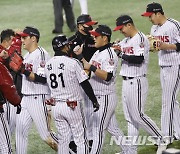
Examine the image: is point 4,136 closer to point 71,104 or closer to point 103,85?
point 71,104

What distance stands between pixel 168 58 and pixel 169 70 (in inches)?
6.2

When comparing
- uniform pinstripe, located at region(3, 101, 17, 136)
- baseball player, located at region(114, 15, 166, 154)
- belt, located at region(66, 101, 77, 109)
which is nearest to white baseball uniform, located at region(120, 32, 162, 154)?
baseball player, located at region(114, 15, 166, 154)

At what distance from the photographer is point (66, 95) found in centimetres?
668

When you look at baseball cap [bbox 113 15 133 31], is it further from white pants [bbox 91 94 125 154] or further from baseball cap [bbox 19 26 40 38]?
baseball cap [bbox 19 26 40 38]

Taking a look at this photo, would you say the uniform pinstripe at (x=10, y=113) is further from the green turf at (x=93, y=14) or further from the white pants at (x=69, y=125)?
the green turf at (x=93, y=14)

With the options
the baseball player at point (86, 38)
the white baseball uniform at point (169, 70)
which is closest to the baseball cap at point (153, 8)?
the white baseball uniform at point (169, 70)

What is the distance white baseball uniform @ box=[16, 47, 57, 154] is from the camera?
23.8 ft

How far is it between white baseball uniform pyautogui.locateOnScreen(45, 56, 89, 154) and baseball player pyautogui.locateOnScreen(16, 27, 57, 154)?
502 mm

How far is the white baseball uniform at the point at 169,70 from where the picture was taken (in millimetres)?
7621

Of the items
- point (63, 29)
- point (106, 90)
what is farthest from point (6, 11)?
point (106, 90)

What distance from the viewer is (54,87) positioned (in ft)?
22.0

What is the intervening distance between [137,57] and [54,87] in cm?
113

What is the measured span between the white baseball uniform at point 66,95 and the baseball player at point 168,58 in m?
1.43

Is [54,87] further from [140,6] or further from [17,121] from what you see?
[140,6]
